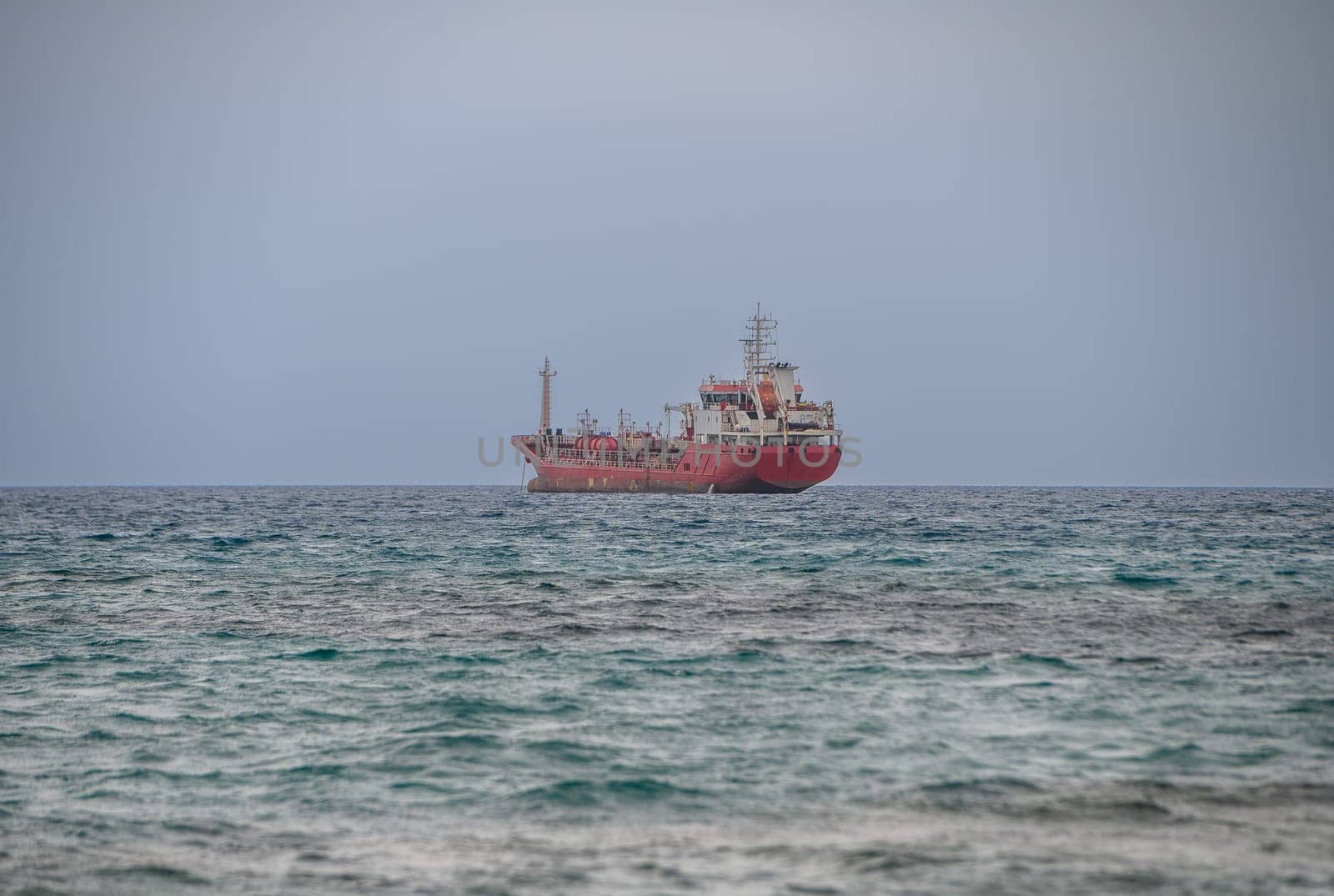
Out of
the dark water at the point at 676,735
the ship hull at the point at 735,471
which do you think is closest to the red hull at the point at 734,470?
the ship hull at the point at 735,471

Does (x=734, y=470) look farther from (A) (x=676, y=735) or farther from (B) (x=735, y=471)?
(A) (x=676, y=735)

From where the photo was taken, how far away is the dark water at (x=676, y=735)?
7.80 meters

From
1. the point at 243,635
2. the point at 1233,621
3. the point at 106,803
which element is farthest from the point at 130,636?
the point at 1233,621

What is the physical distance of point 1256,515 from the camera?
61.1m

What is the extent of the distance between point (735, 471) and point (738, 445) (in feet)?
5.96

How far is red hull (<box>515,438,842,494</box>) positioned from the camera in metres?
81.8

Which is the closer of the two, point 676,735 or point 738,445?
point 676,735

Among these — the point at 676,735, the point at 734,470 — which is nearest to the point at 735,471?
the point at 734,470

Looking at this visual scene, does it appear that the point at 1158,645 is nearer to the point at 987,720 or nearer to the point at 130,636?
the point at 987,720

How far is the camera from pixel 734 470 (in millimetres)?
81938

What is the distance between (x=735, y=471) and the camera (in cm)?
8194

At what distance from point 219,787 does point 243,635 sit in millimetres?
8901

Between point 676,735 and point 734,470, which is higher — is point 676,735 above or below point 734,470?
below

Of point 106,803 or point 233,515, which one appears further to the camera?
point 233,515
